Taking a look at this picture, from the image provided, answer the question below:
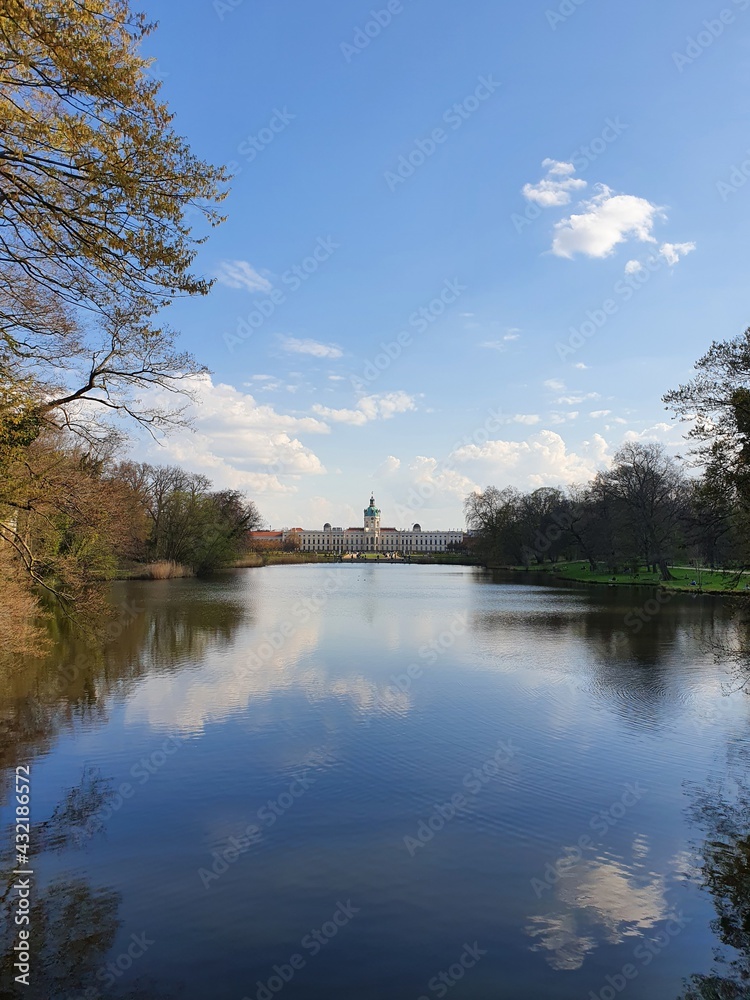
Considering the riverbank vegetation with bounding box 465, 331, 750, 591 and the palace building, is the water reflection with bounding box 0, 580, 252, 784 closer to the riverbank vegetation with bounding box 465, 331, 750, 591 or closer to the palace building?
the riverbank vegetation with bounding box 465, 331, 750, 591

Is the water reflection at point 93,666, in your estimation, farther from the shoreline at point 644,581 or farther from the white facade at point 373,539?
the white facade at point 373,539

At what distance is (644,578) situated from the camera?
46906 mm

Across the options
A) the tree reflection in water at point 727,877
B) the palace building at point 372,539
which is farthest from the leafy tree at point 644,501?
Result: the palace building at point 372,539

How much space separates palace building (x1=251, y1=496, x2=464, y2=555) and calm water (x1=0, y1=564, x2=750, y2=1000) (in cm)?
14769

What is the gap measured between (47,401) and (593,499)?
5175 centimetres

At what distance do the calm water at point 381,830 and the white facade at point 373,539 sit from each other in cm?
14780

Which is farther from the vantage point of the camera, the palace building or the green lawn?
the palace building

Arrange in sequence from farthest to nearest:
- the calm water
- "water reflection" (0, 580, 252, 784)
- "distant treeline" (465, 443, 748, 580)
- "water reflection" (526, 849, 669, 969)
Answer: "distant treeline" (465, 443, 748, 580) < "water reflection" (0, 580, 252, 784) < "water reflection" (526, 849, 669, 969) < the calm water

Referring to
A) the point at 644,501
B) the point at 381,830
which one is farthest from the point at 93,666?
the point at 644,501

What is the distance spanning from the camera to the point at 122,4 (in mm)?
4730

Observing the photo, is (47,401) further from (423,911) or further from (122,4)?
(423,911)

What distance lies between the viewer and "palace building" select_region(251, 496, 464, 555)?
163375mm

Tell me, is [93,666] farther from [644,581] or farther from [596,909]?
[644,581]

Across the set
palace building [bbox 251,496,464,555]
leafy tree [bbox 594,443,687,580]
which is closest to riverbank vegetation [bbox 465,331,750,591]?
leafy tree [bbox 594,443,687,580]
